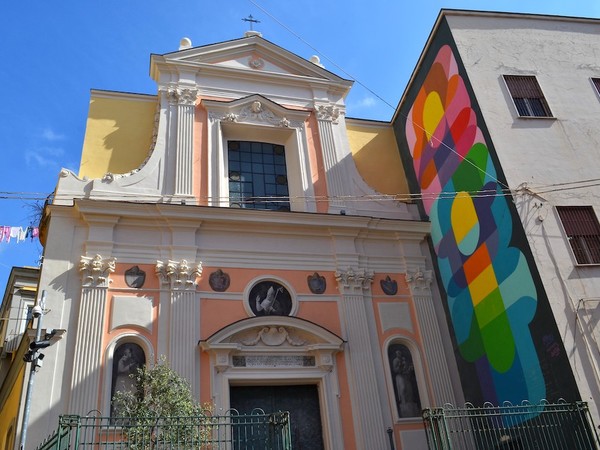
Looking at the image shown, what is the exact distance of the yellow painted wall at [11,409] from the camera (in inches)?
454

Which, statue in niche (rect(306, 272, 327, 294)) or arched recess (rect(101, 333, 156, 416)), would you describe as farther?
statue in niche (rect(306, 272, 327, 294))

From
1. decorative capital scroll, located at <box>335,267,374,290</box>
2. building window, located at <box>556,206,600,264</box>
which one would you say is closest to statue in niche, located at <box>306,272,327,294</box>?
decorative capital scroll, located at <box>335,267,374,290</box>

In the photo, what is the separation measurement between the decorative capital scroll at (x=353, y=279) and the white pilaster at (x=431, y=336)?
1113 mm

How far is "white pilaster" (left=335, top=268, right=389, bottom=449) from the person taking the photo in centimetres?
1123

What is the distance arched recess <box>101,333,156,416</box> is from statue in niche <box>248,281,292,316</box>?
226cm

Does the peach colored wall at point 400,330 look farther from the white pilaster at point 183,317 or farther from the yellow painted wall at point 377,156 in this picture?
the white pilaster at point 183,317

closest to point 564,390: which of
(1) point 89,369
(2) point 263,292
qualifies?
(2) point 263,292

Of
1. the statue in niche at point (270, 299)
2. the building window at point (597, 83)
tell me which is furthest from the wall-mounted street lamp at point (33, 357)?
the building window at point (597, 83)

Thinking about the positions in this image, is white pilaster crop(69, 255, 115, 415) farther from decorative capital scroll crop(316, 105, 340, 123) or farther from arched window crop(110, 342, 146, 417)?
decorative capital scroll crop(316, 105, 340, 123)

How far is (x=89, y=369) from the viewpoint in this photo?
34.1 ft

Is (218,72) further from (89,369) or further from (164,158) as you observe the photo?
(89,369)

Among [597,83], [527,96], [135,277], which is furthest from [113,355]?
[597,83]

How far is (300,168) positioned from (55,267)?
6088 millimetres

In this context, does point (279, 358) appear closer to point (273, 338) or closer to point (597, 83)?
point (273, 338)
